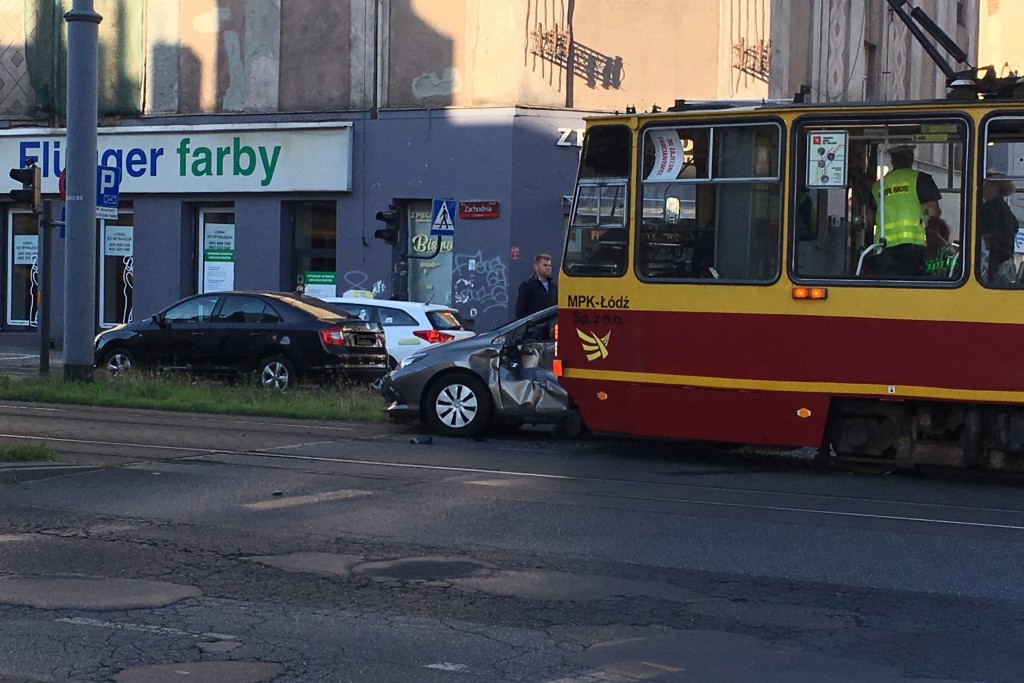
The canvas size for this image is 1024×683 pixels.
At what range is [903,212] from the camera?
11609 millimetres

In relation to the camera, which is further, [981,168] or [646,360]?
[646,360]

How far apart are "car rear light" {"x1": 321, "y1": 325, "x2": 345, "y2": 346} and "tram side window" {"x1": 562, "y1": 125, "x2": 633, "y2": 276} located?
659 centimetres

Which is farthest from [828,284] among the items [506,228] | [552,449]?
[506,228]

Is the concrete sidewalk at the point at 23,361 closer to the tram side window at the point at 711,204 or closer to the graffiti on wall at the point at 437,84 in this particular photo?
the graffiti on wall at the point at 437,84

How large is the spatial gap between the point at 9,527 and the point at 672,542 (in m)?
4.10

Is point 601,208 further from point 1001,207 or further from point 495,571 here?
point 495,571

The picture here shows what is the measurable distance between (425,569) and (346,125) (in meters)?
20.7

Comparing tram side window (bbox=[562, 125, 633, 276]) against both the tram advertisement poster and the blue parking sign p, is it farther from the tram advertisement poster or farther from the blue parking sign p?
the blue parking sign p

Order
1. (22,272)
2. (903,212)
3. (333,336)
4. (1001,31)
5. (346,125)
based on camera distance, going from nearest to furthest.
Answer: (903,212) → (333,336) → (346,125) → (22,272) → (1001,31)

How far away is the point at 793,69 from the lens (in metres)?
29.2

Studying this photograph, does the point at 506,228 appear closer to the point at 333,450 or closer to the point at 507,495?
the point at 333,450

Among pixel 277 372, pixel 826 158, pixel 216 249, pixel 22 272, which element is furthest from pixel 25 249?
pixel 826 158

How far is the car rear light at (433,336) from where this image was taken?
20.8 meters

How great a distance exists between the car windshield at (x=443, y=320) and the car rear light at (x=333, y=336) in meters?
2.40
